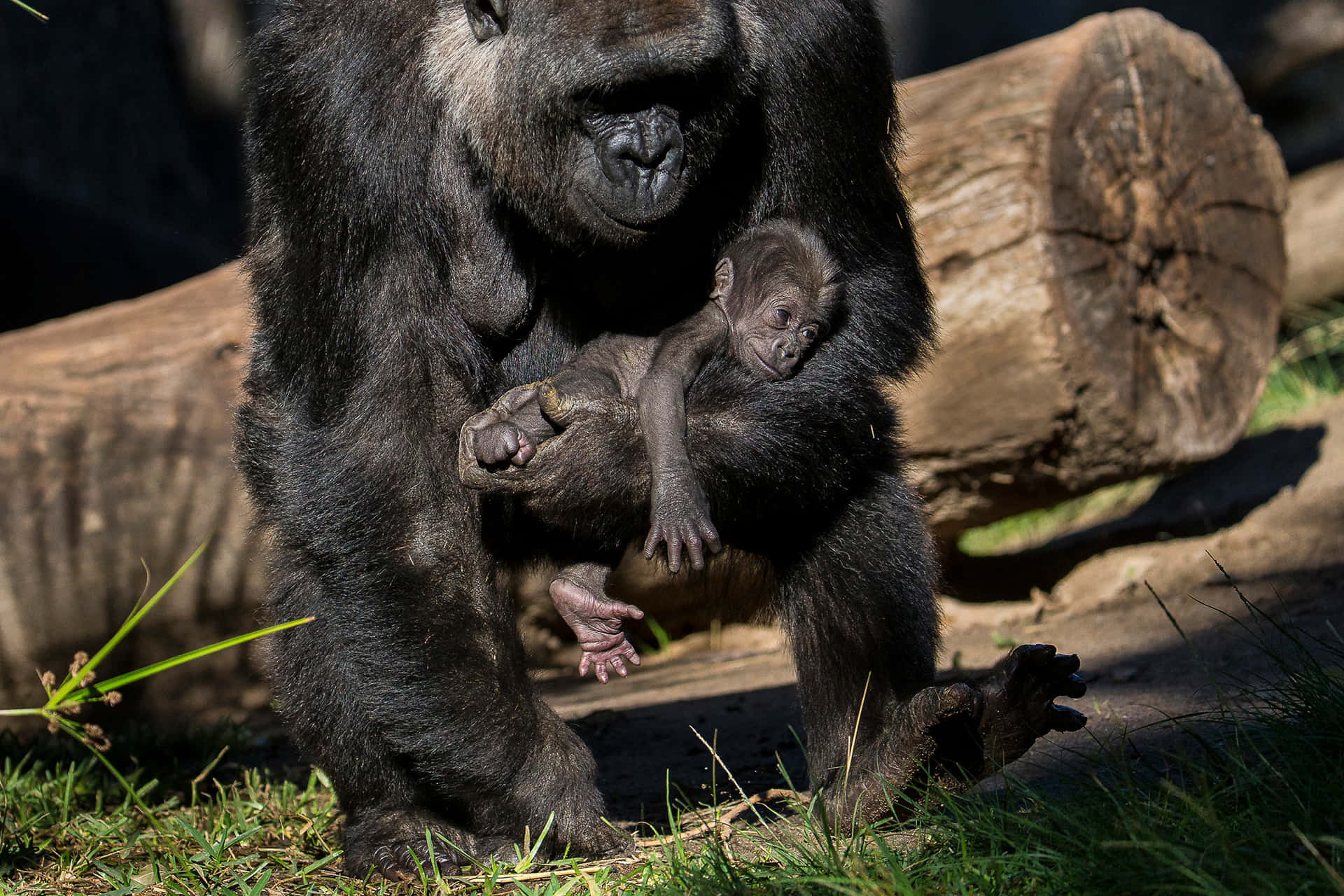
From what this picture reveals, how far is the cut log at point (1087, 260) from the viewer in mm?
4660

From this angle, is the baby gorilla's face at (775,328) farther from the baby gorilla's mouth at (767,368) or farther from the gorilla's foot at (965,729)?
the gorilla's foot at (965,729)

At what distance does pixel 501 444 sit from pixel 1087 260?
280 cm

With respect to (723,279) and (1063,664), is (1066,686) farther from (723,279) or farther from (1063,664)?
(723,279)

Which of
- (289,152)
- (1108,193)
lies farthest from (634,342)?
(1108,193)

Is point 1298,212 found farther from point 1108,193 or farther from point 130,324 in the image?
point 130,324

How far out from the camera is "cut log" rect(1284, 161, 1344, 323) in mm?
7922

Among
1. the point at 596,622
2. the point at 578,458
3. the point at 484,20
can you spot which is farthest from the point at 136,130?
the point at 596,622

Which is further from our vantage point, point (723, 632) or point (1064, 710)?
point (723, 632)

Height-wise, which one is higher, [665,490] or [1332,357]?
[665,490]

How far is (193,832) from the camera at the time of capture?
3053 millimetres

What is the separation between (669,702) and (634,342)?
7.14 feet

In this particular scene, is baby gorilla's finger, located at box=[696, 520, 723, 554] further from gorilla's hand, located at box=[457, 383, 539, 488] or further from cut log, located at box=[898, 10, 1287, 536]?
cut log, located at box=[898, 10, 1287, 536]

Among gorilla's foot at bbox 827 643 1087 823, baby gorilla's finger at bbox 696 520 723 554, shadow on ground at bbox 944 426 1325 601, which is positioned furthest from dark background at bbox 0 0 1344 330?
gorilla's foot at bbox 827 643 1087 823

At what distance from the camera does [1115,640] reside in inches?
175
